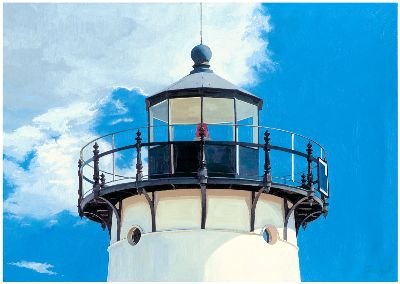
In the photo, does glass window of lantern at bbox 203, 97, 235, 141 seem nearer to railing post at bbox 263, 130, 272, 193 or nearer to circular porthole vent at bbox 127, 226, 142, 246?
railing post at bbox 263, 130, 272, 193

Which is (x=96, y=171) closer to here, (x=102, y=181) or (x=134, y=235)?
(x=102, y=181)

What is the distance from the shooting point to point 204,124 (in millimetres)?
24312

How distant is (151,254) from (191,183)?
5.48 feet

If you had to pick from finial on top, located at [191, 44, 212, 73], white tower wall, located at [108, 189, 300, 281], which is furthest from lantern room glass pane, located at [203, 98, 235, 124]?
white tower wall, located at [108, 189, 300, 281]

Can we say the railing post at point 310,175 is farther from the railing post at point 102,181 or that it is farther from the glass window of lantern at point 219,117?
the railing post at point 102,181

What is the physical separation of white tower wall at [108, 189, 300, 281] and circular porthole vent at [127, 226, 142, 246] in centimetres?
7

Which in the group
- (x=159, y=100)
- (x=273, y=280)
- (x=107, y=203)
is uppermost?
(x=159, y=100)

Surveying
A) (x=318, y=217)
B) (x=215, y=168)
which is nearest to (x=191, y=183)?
(x=215, y=168)

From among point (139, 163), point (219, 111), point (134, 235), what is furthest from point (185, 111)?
point (134, 235)

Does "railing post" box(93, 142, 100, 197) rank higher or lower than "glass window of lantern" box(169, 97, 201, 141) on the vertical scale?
lower

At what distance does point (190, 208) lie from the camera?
24.0 metres

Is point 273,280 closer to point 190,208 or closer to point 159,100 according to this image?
point 190,208

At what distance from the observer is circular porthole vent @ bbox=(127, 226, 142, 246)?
24.5 metres

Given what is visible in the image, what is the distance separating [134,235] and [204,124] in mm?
2525
